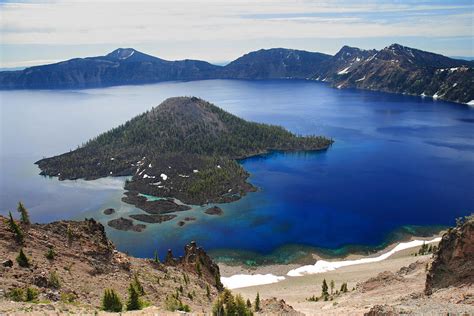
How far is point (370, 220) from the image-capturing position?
4934 inches

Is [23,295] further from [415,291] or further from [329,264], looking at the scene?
[329,264]

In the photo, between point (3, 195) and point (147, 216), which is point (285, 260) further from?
point (3, 195)

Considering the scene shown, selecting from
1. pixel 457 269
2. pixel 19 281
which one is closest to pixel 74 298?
pixel 19 281

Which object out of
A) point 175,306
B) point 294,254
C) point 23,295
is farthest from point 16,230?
point 294,254

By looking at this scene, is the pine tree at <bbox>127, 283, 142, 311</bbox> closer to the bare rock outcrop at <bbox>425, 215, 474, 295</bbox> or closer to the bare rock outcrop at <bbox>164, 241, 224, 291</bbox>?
the bare rock outcrop at <bbox>164, 241, 224, 291</bbox>

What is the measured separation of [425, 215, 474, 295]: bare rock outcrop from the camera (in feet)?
176

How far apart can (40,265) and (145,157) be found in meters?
146

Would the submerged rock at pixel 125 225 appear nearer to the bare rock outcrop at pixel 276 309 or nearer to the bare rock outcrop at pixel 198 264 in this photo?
the bare rock outcrop at pixel 198 264

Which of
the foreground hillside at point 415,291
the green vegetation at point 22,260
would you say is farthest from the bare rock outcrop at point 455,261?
the green vegetation at point 22,260

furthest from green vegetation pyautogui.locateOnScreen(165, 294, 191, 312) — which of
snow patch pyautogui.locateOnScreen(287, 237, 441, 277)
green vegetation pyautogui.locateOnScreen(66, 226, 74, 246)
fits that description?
snow patch pyautogui.locateOnScreen(287, 237, 441, 277)

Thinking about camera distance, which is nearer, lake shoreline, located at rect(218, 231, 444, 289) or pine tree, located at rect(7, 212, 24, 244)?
pine tree, located at rect(7, 212, 24, 244)

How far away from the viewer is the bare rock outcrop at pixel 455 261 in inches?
2116

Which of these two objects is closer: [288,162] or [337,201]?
[337,201]

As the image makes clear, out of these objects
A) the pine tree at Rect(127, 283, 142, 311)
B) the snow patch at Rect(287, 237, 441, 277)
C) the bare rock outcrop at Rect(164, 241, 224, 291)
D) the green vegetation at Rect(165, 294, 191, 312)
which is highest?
the pine tree at Rect(127, 283, 142, 311)
